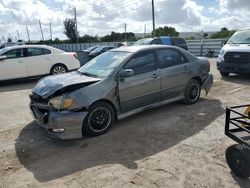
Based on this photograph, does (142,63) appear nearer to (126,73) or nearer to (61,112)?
(126,73)

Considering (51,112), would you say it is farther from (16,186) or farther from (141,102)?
(141,102)

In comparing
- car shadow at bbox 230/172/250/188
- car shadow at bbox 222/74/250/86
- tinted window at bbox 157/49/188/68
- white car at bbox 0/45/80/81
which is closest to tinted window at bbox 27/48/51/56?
white car at bbox 0/45/80/81

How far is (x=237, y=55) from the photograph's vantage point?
9477mm

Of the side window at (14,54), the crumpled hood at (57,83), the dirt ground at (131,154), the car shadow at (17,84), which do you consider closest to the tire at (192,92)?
the dirt ground at (131,154)

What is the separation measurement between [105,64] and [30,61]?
5.91m

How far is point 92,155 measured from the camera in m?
4.18

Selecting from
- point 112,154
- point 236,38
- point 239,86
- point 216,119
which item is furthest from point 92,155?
point 236,38

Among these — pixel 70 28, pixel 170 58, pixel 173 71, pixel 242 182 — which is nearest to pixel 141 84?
pixel 173 71

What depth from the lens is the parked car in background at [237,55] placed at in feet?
30.4

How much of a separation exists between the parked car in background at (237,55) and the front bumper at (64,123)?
687cm

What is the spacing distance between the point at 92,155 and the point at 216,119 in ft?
9.24

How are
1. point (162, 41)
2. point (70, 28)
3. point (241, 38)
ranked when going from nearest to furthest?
point (241, 38) < point (162, 41) < point (70, 28)

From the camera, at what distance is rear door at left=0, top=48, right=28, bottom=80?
10.2 m

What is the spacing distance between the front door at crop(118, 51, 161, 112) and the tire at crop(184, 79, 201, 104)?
3.27 ft
